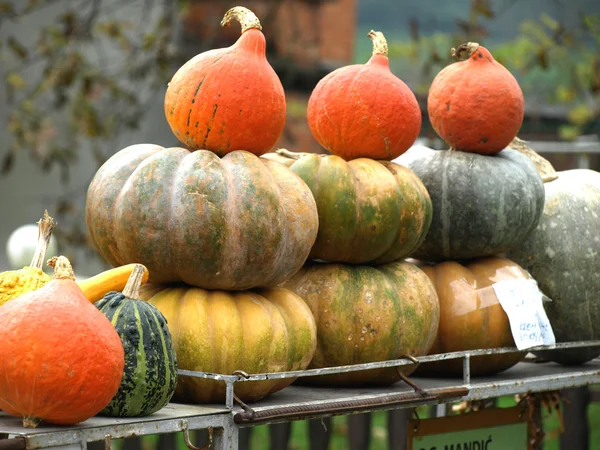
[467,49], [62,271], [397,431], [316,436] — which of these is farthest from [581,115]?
[62,271]

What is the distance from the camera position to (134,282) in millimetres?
2057

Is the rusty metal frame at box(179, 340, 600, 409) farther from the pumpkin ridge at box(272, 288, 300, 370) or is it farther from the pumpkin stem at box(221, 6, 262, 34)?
the pumpkin stem at box(221, 6, 262, 34)

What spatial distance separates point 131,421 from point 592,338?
1738 mm

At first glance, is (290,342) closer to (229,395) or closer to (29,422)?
(229,395)

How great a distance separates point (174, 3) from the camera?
6.96m

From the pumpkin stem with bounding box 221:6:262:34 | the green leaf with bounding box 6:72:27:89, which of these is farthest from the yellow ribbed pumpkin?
the green leaf with bounding box 6:72:27:89

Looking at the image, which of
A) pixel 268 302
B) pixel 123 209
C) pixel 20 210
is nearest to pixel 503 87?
pixel 268 302

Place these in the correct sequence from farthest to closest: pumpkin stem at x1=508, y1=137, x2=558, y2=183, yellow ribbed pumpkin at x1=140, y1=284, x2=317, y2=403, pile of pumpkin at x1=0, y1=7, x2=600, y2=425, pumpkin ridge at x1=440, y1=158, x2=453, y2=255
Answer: pumpkin stem at x1=508, y1=137, x2=558, y2=183, pumpkin ridge at x1=440, y1=158, x2=453, y2=255, yellow ribbed pumpkin at x1=140, y1=284, x2=317, y2=403, pile of pumpkin at x1=0, y1=7, x2=600, y2=425

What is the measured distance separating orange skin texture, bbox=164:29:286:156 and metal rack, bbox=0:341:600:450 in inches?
22.7

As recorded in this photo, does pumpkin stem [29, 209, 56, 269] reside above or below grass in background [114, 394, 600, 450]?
above

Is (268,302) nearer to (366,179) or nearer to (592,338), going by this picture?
(366,179)

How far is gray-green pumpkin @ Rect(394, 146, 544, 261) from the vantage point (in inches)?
112

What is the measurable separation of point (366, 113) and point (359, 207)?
262 mm

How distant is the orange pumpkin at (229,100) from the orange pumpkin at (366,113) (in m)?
0.29
